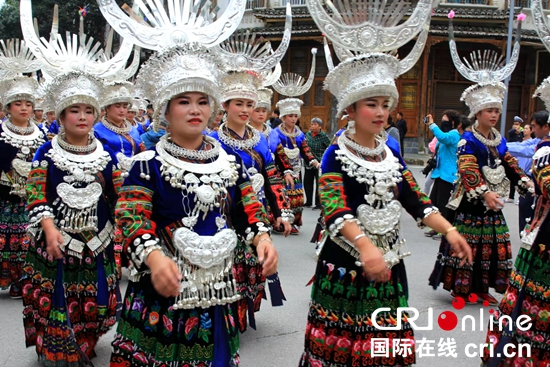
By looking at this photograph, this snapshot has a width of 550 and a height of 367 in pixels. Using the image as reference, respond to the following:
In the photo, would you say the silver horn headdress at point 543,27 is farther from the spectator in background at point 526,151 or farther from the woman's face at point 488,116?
the spectator in background at point 526,151

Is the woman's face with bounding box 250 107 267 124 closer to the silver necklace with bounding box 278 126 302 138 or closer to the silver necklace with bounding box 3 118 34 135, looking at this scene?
the silver necklace with bounding box 3 118 34 135

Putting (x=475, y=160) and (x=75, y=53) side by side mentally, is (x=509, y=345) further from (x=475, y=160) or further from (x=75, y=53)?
(x=75, y=53)

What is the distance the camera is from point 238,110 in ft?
16.9

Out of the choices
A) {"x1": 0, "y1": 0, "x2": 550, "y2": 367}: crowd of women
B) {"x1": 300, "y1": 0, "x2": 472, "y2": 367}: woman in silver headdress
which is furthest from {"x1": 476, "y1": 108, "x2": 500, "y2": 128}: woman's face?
{"x1": 300, "y1": 0, "x2": 472, "y2": 367}: woman in silver headdress

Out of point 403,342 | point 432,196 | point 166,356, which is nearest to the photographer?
point 166,356

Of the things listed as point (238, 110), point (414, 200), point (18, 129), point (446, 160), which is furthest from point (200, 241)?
point (446, 160)

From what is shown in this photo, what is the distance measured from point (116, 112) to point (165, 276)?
3.91 meters

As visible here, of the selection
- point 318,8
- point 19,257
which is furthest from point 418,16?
point 19,257

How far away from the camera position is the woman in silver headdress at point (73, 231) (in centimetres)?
412

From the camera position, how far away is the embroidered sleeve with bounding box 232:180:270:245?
2.97m

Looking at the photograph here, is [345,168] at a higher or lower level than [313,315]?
higher

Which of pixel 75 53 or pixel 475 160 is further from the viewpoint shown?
pixel 475 160

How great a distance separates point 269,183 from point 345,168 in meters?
1.82

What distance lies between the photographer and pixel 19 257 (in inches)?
249
